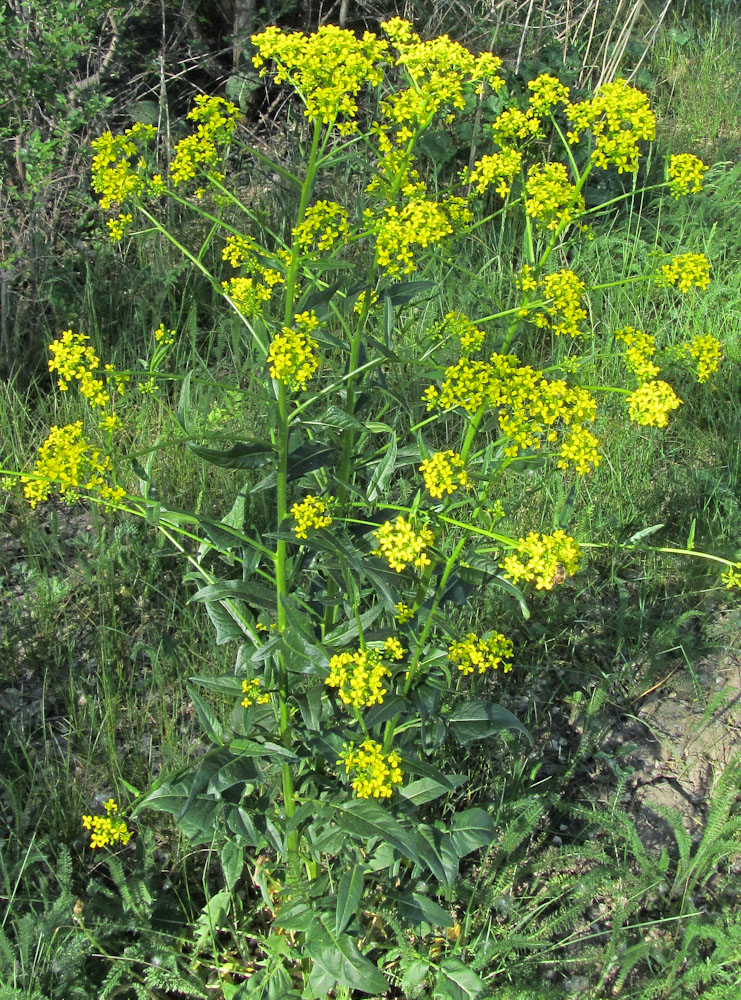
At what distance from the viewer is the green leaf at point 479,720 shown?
6.80ft

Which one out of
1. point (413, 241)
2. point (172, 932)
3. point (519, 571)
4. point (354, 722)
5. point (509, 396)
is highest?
point (413, 241)

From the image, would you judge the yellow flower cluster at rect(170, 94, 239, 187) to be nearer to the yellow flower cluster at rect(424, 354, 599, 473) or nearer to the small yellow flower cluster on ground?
the yellow flower cluster at rect(424, 354, 599, 473)

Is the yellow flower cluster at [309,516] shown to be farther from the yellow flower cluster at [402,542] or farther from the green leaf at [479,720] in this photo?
the green leaf at [479,720]

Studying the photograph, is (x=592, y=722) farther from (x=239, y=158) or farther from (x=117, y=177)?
(x=239, y=158)

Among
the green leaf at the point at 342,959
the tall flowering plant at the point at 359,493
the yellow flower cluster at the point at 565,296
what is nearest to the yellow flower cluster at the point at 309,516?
the tall flowering plant at the point at 359,493

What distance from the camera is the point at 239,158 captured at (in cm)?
500

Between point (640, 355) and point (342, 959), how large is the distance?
62.0 inches

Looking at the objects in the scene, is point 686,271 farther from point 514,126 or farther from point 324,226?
point 324,226

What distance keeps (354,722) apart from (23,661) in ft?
4.45

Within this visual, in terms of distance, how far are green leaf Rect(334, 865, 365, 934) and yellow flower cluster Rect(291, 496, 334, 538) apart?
2.78ft

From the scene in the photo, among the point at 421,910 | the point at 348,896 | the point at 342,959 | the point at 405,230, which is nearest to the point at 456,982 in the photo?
the point at 421,910

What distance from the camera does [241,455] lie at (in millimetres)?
1814

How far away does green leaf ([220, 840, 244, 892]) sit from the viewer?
2.14m

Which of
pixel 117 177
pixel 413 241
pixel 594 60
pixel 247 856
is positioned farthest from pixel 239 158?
pixel 247 856
